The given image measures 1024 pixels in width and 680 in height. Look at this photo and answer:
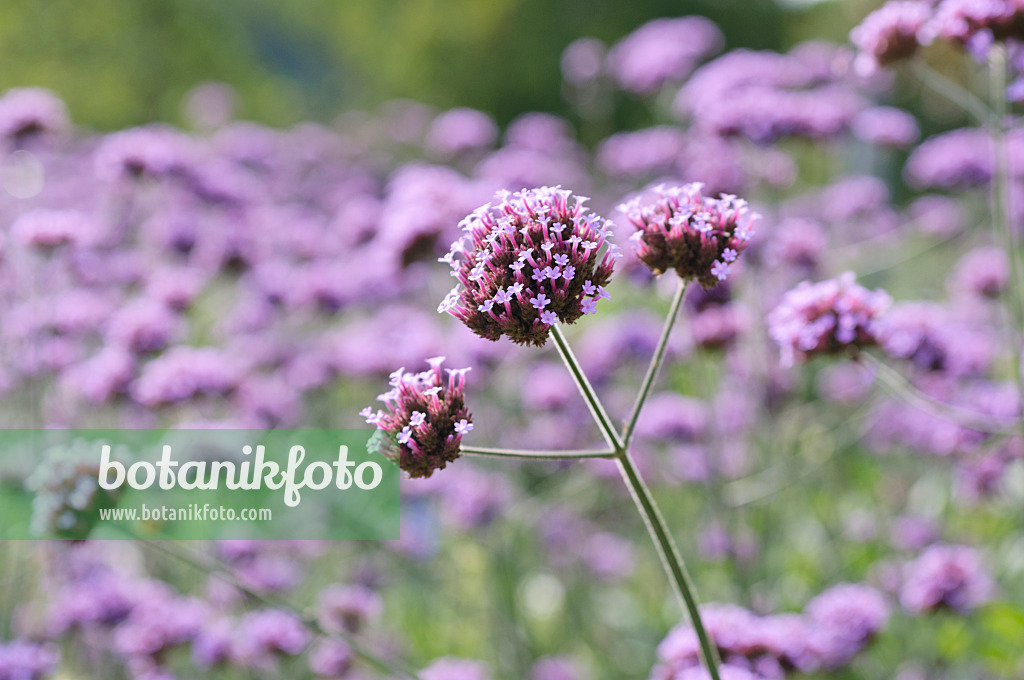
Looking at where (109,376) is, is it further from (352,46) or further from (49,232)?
(352,46)

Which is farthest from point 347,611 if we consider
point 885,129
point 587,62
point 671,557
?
point 587,62

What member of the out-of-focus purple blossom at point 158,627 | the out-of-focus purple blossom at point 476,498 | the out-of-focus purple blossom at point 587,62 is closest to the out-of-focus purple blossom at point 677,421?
the out-of-focus purple blossom at point 476,498

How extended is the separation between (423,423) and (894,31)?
2.43m

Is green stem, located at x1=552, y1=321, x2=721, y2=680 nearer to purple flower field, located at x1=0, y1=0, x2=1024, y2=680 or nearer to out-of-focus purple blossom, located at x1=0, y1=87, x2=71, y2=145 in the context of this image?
purple flower field, located at x1=0, y1=0, x2=1024, y2=680

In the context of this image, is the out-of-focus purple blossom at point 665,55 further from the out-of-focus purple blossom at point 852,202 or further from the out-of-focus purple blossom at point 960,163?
the out-of-focus purple blossom at point 960,163

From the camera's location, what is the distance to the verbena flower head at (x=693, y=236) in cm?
176

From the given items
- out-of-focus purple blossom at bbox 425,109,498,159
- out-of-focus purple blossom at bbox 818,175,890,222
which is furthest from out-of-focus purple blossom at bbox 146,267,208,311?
out-of-focus purple blossom at bbox 818,175,890,222

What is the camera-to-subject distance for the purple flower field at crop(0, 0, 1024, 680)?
2.48 metres

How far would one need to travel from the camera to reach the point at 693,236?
5.85 feet

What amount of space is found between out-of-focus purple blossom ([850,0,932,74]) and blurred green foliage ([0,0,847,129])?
574 inches

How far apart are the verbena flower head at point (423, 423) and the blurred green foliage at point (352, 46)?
16808mm

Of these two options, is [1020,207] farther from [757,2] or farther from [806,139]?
[757,2]

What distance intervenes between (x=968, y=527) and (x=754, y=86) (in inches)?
115
